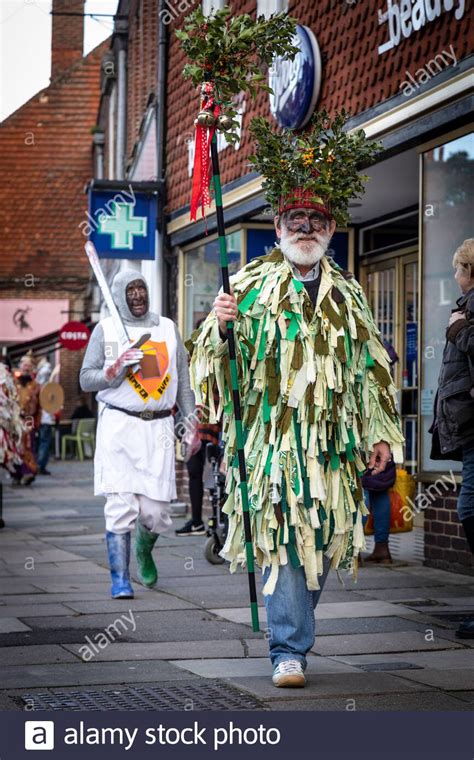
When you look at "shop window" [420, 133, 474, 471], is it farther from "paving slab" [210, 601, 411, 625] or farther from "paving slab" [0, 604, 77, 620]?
"paving slab" [0, 604, 77, 620]

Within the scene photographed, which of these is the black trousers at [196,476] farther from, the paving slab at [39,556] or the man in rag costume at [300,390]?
the man in rag costume at [300,390]

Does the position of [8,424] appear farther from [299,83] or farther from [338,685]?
[338,685]

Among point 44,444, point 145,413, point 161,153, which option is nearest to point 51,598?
point 145,413

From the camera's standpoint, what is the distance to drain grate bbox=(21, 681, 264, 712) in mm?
5340

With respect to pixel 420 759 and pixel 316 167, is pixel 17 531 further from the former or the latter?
pixel 420 759

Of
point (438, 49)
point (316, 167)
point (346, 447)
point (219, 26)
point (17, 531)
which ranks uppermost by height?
point (438, 49)

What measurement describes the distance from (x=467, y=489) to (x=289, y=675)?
6.26ft

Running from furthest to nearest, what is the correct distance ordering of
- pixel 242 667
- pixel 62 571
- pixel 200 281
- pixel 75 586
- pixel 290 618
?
pixel 200 281
pixel 62 571
pixel 75 586
pixel 242 667
pixel 290 618

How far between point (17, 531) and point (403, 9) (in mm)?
6587

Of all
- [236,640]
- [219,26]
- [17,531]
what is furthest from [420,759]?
[17,531]

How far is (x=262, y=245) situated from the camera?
14.7 metres

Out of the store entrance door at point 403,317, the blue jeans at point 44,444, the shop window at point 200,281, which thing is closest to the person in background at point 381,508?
the store entrance door at point 403,317

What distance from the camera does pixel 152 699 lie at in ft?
18.1

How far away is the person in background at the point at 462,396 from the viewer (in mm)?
7152
